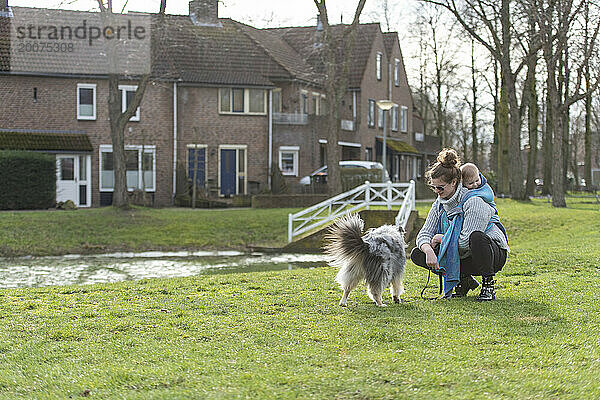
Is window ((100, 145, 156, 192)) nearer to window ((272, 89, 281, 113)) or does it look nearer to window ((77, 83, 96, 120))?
window ((77, 83, 96, 120))

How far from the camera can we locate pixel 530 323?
302 inches

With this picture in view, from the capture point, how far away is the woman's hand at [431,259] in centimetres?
877

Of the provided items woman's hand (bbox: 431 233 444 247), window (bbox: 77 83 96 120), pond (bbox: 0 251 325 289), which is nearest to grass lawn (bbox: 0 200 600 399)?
woman's hand (bbox: 431 233 444 247)

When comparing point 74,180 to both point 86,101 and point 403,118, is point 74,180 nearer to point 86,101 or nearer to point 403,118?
point 86,101

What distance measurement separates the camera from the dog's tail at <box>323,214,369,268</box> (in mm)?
8906

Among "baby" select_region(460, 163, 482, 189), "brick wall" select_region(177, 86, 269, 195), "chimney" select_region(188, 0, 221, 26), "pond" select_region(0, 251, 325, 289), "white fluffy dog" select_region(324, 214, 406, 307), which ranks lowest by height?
"pond" select_region(0, 251, 325, 289)

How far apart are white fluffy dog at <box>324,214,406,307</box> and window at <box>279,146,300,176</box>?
3282 cm

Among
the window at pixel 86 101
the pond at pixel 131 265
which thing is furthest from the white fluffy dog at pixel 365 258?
the window at pixel 86 101

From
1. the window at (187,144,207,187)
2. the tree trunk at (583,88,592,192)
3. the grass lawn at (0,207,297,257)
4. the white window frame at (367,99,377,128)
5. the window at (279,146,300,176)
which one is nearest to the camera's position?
the grass lawn at (0,207,297,257)

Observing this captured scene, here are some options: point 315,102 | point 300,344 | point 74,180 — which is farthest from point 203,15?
point 300,344

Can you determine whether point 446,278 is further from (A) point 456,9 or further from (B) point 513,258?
(A) point 456,9

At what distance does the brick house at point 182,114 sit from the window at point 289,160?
5cm

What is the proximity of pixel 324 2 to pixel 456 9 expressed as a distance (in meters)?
8.46

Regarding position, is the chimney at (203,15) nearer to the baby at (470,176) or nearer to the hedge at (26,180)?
the hedge at (26,180)
